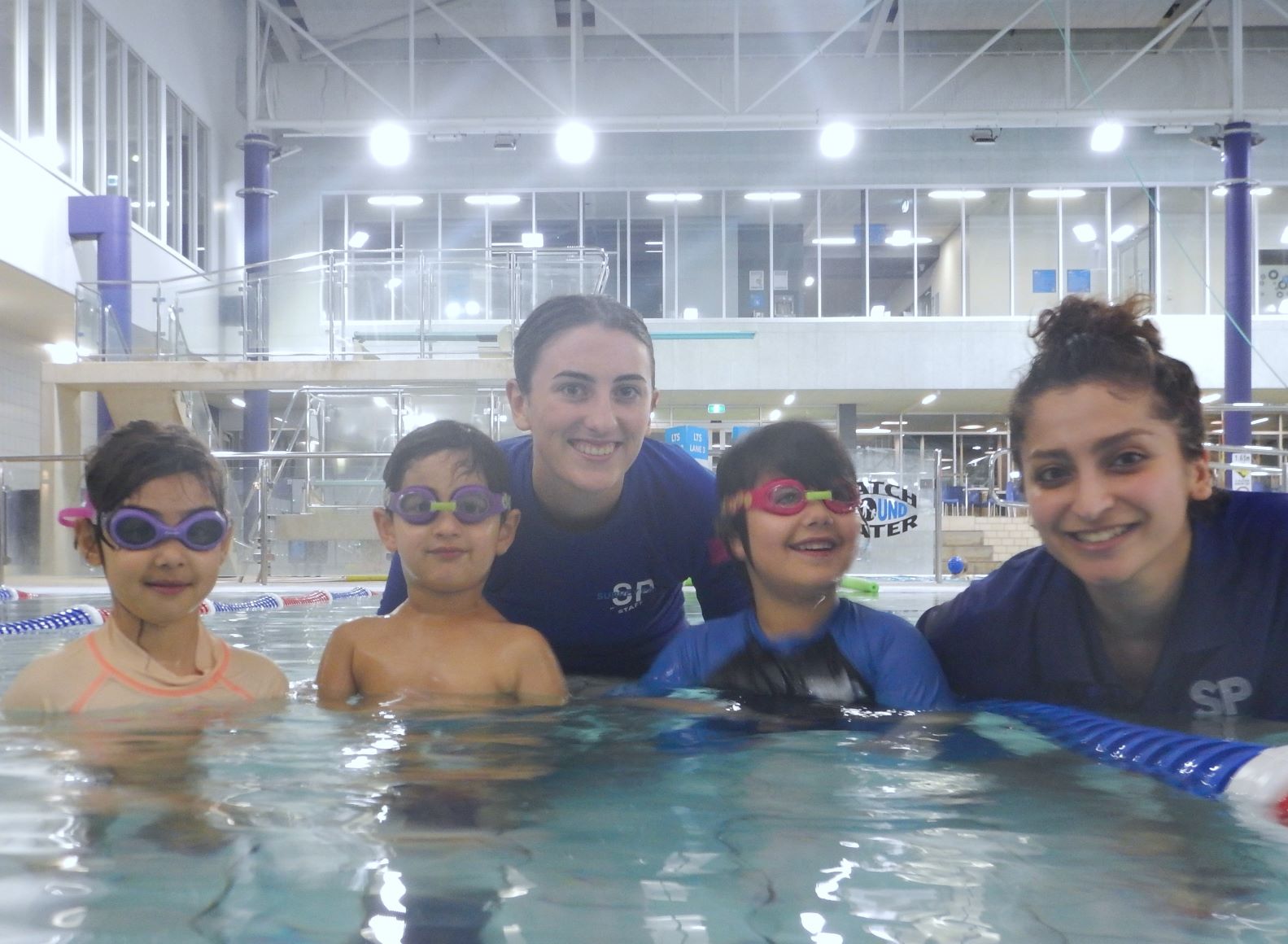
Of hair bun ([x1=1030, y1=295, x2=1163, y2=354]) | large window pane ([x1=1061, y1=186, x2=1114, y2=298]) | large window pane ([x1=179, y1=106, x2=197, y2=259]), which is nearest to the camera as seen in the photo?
hair bun ([x1=1030, y1=295, x2=1163, y2=354])

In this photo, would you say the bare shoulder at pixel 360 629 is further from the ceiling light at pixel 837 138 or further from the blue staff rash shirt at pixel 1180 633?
the ceiling light at pixel 837 138

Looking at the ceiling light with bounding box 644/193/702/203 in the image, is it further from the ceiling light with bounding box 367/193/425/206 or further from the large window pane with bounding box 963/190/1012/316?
the large window pane with bounding box 963/190/1012/316

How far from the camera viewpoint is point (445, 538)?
299 centimetres

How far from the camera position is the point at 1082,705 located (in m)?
2.84

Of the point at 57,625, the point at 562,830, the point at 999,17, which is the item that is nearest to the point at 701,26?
the point at 999,17

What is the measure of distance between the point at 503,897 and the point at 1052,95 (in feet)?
57.8

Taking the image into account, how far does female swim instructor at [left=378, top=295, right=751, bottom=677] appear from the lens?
122 inches

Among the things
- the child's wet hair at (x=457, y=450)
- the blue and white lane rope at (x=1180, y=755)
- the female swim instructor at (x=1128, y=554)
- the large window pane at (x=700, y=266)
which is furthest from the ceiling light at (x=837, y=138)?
the blue and white lane rope at (x=1180, y=755)

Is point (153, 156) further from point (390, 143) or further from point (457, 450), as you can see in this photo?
point (457, 450)

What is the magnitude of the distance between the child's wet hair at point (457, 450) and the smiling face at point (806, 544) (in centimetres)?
64

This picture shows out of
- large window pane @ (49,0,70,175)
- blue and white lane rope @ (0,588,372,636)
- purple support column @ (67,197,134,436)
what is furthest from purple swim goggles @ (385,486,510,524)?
large window pane @ (49,0,70,175)

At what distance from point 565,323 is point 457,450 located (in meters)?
0.43

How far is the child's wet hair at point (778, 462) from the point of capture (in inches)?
116

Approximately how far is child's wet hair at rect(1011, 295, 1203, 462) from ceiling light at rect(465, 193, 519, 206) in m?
18.9
